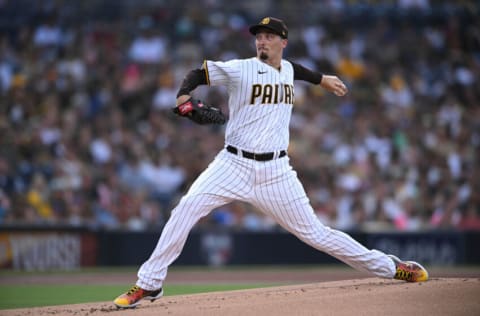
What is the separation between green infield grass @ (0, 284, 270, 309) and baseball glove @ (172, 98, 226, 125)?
10.7 ft

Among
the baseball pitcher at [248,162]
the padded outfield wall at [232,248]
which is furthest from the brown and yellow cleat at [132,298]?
the padded outfield wall at [232,248]

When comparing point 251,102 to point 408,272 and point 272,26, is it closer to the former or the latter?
point 272,26

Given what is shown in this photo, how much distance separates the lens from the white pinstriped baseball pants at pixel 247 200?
607 cm

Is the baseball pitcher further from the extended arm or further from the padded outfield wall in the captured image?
the padded outfield wall

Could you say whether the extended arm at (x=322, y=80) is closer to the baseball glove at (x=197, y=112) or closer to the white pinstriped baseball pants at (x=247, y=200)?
the white pinstriped baseball pants at (x=247, y=200)

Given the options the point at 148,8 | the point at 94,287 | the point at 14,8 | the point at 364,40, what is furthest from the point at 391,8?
the point at 94,287

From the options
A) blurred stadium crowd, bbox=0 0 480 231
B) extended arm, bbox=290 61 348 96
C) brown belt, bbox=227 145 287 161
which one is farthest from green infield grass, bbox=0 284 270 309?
extended arm, bbox=290 61 348 96

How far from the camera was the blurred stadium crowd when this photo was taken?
45.4 ft

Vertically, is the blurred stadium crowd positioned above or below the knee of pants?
above

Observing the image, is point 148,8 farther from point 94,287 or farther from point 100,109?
point 94,287

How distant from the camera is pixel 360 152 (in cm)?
1488

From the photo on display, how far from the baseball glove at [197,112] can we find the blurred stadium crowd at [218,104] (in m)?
7.77

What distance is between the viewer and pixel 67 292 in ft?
32.3

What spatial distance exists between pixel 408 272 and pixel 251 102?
1.94m
